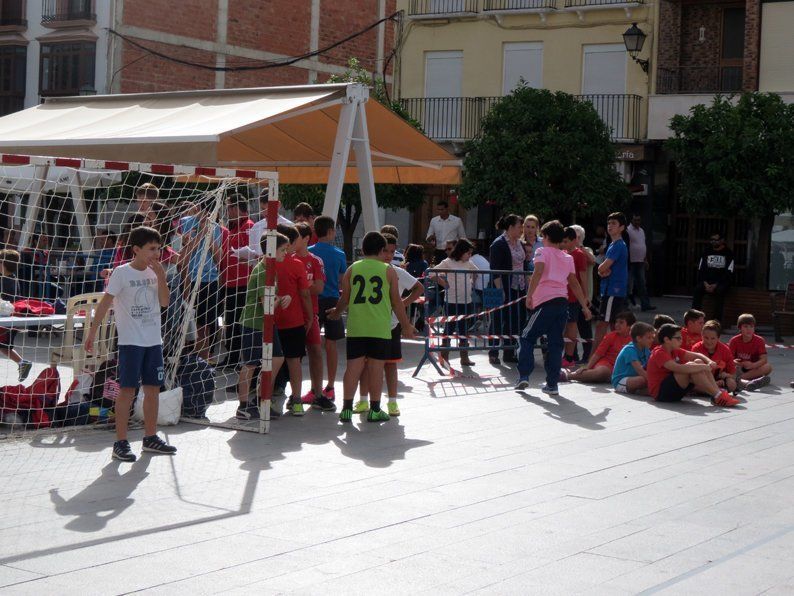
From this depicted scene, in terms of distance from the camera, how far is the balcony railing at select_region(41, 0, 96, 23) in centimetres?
3775

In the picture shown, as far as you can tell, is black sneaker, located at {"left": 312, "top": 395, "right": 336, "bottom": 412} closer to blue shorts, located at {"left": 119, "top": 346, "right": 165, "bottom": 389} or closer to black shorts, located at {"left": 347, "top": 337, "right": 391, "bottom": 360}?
black shorts, located at {"left": 347, "top": 337, "right": 391, "bottom": 360}

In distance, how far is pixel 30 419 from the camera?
9.41 metres

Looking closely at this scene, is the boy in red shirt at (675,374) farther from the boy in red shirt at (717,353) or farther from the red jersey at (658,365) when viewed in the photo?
the boy in red shirt at (717,353)

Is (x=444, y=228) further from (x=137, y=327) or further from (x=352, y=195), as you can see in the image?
(x=137, y=327)

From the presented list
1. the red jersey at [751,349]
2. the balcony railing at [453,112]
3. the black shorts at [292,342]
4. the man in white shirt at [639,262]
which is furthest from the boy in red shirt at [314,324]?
the balcony railing at [453,112]

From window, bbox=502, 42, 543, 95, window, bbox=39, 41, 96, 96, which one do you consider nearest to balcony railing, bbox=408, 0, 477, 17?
window, bbox=502, 42, 543, 95

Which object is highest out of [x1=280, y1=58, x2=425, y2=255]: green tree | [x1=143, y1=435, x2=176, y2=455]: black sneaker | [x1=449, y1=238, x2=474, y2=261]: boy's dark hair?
[x1=280, y1=58, x2=425, y2=255]: green tree

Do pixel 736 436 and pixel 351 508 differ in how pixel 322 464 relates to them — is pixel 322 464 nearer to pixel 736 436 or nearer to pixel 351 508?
pixel 351 508

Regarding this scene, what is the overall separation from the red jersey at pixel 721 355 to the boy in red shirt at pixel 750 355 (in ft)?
1.90

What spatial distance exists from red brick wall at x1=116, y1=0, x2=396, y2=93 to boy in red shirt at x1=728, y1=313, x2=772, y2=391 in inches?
1093

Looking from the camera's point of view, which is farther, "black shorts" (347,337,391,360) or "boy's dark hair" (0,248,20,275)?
"boy's dark hair" (0,248,20,275)

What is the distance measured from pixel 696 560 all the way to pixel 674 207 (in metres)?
25.2

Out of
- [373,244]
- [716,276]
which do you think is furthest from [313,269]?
[716,276]

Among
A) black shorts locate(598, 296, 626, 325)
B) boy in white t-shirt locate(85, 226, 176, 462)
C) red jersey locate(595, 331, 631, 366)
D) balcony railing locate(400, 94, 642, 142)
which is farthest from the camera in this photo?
balcony railing locate(400, 94, 642, 142)
